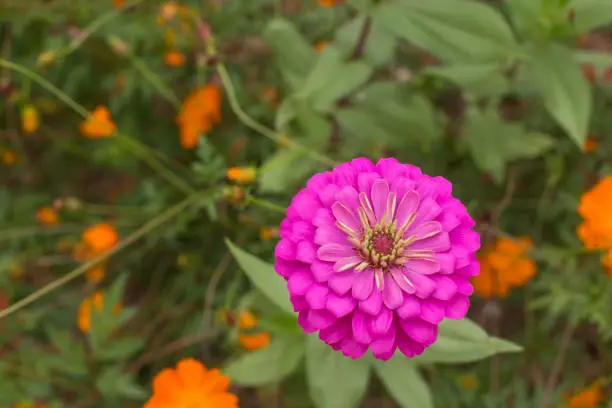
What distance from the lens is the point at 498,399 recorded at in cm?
93

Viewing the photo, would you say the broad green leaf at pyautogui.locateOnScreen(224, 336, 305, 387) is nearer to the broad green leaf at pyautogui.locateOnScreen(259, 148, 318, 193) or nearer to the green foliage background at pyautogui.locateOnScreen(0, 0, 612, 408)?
the green foliage background at pyautogui.locateOnScreen(0, 0, 612, 408)

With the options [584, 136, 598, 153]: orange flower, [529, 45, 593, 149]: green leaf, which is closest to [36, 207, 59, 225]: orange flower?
[529, 45, 593, 149]: green leaf

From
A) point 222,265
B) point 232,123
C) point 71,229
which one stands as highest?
point 232,123

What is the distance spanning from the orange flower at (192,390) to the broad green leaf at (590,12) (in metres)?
0.61

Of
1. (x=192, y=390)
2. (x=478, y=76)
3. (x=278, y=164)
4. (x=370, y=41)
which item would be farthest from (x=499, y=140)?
(x=192, y=390)

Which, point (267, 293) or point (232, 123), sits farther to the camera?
point (232, 123)

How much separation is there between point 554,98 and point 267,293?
1.43 feet

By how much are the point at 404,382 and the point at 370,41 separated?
1.59 feet

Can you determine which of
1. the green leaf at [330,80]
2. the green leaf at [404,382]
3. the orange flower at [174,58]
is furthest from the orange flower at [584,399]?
the orange flower at [174,58]

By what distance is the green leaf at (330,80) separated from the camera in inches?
32.9

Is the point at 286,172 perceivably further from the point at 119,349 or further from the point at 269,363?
the point at 119,349

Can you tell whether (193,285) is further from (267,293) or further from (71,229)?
(267,293)

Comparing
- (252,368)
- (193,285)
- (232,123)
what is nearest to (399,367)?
(252,368)

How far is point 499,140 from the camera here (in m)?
0.97
